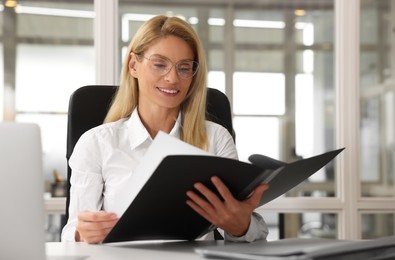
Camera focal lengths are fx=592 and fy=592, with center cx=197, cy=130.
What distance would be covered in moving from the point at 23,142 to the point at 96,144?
964 mm

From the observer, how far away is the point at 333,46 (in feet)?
10.3

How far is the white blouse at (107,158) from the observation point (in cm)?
172

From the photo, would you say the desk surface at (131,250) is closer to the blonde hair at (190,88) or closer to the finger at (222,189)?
the finger at (222,189)

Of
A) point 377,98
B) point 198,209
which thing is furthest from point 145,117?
point 377,98

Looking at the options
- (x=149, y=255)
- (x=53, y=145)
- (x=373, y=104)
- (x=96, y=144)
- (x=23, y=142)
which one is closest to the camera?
(x=23, y=142)

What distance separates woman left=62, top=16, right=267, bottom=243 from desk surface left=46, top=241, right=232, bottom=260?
25cm

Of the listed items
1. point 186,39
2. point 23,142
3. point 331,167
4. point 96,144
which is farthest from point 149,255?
point 331,167

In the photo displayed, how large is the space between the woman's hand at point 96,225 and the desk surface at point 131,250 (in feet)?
0.08

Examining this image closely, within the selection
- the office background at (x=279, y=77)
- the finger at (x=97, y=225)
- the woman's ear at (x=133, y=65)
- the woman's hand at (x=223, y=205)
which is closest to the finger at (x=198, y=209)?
the woman's hand at (x=223, y=205)

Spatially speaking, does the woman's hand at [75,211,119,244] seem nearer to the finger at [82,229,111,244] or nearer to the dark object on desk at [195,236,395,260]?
the finger at [82,229,111,244]

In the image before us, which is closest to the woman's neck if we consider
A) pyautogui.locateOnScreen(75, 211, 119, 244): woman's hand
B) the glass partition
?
pyautogui.locateOnScreen(75, 211, 119, 244): woman's hand

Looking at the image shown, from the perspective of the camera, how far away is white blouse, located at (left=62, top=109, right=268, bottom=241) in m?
1.72

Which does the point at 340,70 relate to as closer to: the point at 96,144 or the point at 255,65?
the point at 255,65

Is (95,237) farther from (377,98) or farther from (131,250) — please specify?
(377,98)
